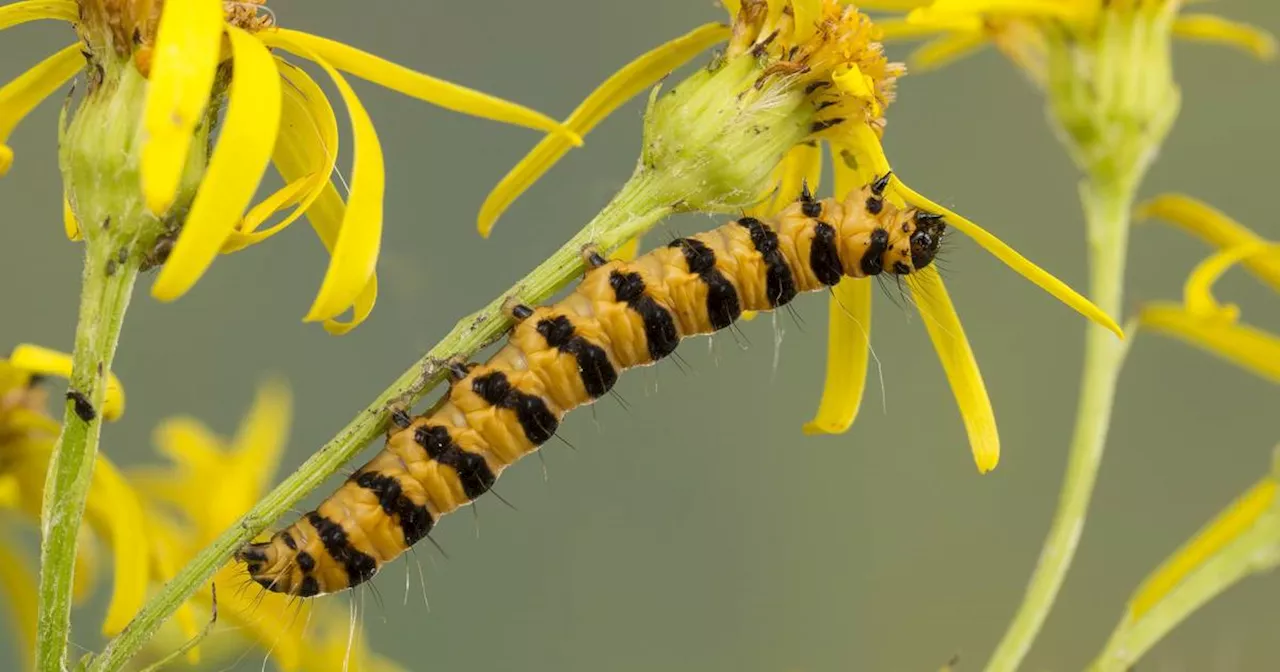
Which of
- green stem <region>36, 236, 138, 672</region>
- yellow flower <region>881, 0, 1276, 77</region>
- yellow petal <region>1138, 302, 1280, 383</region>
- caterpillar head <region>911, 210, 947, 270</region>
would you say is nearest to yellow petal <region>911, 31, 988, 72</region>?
yellow flower <region>881, 0, 1276, 77</region>

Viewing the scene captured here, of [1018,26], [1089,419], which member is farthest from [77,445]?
[1018,26]

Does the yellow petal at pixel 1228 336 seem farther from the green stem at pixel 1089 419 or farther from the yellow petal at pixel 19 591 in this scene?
the yellow petal at pixel 19 591

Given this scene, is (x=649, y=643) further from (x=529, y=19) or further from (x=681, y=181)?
(x=681, y=181)

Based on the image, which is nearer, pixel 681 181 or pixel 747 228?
pixel 681 181

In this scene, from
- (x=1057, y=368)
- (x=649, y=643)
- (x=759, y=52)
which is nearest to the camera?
(x=759, y=52)

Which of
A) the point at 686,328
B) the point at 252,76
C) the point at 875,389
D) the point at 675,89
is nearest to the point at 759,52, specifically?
the point at 675,89

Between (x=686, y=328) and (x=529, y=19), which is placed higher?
(x=529, y=19)

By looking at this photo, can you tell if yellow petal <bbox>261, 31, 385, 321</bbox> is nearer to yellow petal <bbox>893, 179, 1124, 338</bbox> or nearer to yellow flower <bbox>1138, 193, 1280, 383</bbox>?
yellow petal <bbox>893, 179, 1124, 338</bbox>
